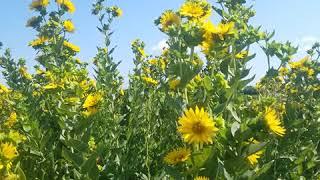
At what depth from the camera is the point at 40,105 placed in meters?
4.67

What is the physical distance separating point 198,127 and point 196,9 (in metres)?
1.19

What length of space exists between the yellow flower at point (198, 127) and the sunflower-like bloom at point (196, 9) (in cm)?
100

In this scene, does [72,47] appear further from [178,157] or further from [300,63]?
[178,157]

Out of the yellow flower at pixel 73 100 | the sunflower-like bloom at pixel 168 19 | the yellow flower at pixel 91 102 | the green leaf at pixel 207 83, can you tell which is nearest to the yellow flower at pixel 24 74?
the yellow flower at pixel 91 102

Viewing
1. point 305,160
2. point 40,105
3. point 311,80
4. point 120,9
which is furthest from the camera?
point 120,9

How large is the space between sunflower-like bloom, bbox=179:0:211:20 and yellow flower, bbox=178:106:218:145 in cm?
100

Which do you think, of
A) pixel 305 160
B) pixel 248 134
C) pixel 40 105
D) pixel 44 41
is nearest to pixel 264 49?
pixel 305 160

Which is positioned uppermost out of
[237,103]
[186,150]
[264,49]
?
[264,49]

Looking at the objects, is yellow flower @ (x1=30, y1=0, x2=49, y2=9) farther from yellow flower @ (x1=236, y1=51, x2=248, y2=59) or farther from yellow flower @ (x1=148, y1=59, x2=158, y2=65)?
yellow flower @ (x1=236, y1=51, x2=248, y2=59)

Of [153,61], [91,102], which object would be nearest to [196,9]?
[91,102]

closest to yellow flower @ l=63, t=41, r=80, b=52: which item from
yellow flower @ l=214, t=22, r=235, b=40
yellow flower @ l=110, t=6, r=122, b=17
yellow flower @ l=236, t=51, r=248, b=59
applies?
yellow flower @ l=110, t=6, r=122, b=17

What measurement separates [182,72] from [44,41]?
295 cm

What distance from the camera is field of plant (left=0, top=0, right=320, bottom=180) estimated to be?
8.25 ft

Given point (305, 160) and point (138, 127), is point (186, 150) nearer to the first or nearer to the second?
point (305, 160)
